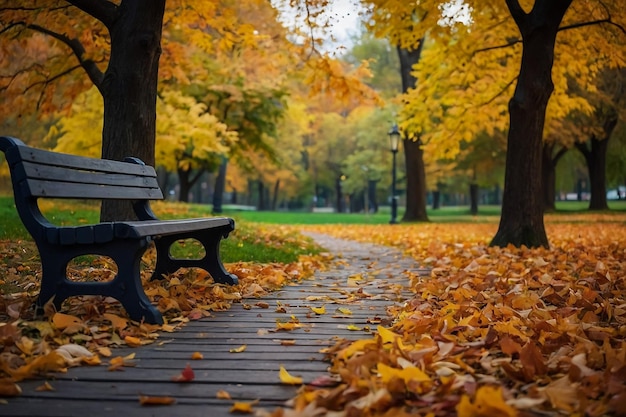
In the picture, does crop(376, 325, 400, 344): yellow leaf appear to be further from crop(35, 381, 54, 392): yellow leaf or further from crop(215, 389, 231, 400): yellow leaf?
crop(35, 381, 54, 392): yellow leaf

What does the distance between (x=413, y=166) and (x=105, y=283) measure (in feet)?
59.2

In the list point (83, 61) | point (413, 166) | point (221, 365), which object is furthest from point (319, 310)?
point (413, 166)

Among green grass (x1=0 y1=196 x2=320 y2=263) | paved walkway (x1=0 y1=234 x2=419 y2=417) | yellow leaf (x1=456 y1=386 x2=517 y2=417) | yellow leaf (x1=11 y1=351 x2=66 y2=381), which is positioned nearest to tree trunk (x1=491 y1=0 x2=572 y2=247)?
green grass (x1=0 y1=196 x2=320 y2=263)

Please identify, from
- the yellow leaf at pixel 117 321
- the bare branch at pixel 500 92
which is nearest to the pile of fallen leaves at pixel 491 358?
the yellow leaf at pixel 117 321

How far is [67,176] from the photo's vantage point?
13.3 feet

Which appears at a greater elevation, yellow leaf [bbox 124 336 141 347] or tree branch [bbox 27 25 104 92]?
tree branch [bbox 27 25 104 92]

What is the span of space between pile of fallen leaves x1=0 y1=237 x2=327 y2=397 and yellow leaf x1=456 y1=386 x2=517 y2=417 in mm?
1799

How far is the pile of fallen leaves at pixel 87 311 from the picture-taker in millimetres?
2998

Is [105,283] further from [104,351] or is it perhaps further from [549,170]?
[549,170]

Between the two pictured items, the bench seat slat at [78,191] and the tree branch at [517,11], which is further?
the tree branch at [517,11]

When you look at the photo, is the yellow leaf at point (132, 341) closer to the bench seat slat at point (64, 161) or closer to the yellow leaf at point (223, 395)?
the yellow leaf at point (223, 395)

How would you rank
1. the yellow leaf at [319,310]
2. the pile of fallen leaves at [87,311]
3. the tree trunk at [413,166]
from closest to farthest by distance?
the pile of fallen leaves at [87,311], the yellow leaf at [319,310], the tree trunk at [413,166]

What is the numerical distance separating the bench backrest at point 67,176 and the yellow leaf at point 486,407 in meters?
2.85

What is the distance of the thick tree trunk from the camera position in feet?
86.8
